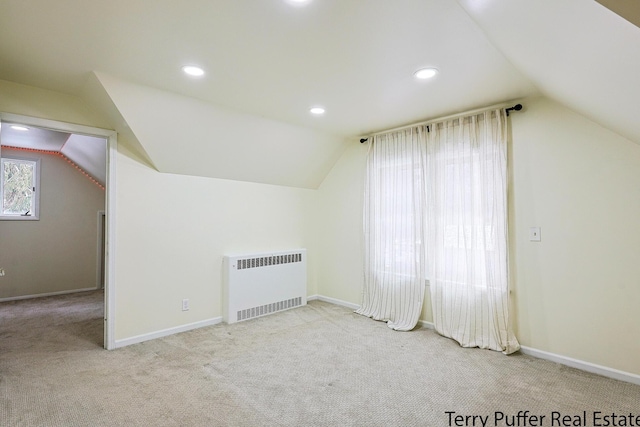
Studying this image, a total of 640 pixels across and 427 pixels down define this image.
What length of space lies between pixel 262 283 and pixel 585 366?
321 cm

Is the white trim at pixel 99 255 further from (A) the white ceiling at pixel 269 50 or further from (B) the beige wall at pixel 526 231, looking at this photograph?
(A) the white ceiling at pixel 269 50

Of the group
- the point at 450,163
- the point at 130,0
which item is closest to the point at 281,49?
the point at 130,0

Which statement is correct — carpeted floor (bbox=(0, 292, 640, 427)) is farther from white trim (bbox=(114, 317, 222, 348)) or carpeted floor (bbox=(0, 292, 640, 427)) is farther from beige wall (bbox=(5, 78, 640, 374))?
beige wall (bbox=(5, 78, 640, 374))

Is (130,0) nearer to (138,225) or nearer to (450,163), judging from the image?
(138,225)

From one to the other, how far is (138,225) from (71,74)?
1.39 m

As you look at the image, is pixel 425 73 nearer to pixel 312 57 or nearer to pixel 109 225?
pixel 312 57

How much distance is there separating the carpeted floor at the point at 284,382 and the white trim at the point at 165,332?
9 centimetres

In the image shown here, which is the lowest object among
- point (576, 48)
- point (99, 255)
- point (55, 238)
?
point (99, 255)

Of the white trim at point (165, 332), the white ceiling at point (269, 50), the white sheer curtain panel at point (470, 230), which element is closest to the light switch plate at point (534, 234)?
the white sheer curtain panel at point (470, 230)

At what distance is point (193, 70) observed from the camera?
237 centimetres

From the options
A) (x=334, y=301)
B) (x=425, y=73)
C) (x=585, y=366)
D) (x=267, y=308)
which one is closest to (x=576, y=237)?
(x=585, y=366)

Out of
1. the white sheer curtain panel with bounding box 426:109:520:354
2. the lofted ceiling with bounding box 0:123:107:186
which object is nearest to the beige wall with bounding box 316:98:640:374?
the white sheer curtain panel with bounding box 426:109:520:354

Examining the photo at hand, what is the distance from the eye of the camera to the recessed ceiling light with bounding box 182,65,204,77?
91.4 inches

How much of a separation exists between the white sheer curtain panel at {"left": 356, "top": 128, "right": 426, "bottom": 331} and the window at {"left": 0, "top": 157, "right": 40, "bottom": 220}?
18.0 feet
